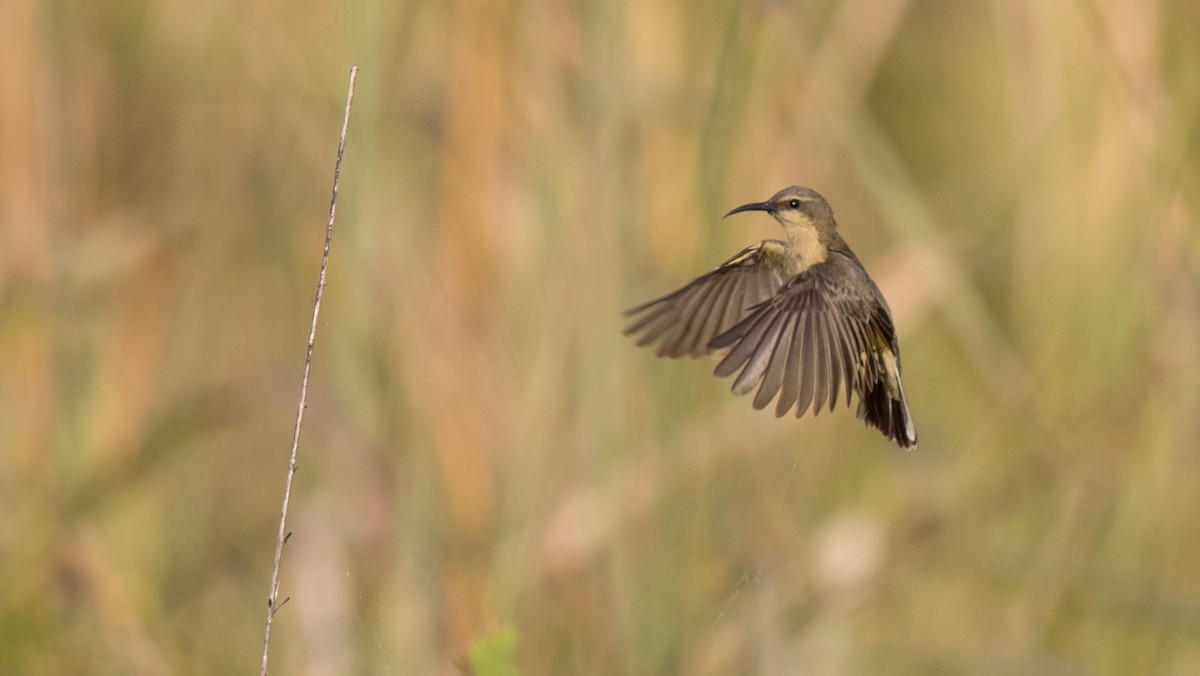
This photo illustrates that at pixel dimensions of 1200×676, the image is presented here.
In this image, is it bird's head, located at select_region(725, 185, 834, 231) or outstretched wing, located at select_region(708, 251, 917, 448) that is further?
bird's head, located at select_region(725, 185, 834, 231)

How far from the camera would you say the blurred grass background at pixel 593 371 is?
201 centimetres

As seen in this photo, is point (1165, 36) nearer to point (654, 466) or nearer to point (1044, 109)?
point (1044, 109)

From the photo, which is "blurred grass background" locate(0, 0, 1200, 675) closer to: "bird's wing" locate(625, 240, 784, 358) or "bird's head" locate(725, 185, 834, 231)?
"bird's wing" locate(625, 240, 784, 358)

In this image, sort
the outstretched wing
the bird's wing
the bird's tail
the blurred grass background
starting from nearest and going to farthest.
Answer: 1. the outstretched wing
2. the bird's tail
3. the bird's wing
4. the blurred grass background

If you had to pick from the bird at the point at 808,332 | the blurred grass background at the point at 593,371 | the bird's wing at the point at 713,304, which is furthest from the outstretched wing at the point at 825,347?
the blurred grass background at the point at 593,371

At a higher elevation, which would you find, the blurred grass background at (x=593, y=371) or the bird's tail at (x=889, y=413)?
the blurred grass background at (x=593, y=371)

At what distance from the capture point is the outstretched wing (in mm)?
998

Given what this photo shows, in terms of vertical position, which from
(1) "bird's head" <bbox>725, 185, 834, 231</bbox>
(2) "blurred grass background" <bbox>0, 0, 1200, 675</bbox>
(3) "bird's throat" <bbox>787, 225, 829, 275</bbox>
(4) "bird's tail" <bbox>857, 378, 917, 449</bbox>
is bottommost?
(4) "bird's tail" <bbox>857, 378, 917, 449</bbox>

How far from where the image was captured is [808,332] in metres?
1.08

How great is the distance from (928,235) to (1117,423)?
1.45 ft

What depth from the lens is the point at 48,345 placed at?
230 centimetres

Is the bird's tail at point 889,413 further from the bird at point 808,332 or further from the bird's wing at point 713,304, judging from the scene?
the bird's wing at point 713,304

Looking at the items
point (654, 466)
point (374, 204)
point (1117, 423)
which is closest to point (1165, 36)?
point (1117, 423)

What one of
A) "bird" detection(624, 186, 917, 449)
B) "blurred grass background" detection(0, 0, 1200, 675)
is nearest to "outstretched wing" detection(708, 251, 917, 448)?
"bird" detection(624, 186, 917, 449)
